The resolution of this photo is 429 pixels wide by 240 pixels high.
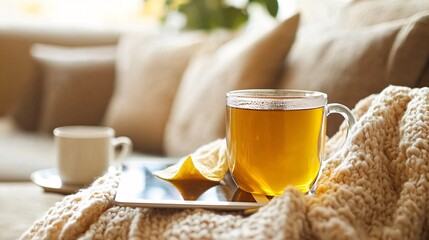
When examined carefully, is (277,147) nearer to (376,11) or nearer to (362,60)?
(362,60)

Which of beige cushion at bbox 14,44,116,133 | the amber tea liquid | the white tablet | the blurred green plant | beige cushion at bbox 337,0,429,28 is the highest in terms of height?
beige cushion at bbox 337,0,429,28

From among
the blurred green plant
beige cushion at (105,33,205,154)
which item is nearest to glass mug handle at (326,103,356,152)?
beige cushion at (105,33,205,154)

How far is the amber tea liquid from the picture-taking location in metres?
0.74

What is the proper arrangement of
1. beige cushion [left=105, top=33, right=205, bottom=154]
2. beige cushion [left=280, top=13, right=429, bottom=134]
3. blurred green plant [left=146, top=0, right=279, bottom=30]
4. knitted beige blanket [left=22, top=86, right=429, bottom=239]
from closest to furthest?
1. knitted beige blanket [left=22, top=86, right=429, bottom=239]
2. beige cushion [left=280, top=13, right=429, bottom=134]
3. beige cushion [left=105, top=33, right=205, bottom=154]
4. blurred green plant [left=146, top=0, right=279, bottom=30]

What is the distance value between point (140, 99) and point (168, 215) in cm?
112

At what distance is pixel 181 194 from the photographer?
2.48 feet

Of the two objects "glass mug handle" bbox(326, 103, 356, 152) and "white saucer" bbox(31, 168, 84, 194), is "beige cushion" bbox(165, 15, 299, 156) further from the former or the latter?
"glass mug handle" bbox(326, 103, 356, 152)

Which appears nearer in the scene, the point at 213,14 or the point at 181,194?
the point at 181,194

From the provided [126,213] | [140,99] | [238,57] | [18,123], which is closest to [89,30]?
[18,123]

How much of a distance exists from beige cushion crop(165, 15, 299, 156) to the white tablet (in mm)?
521

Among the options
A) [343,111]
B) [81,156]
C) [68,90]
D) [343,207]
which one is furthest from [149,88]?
[343,207]

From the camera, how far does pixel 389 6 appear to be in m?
1.15

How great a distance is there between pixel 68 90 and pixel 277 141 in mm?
1387

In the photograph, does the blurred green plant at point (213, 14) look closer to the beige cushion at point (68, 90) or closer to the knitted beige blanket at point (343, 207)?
the beige cushion at point (68, 90)
